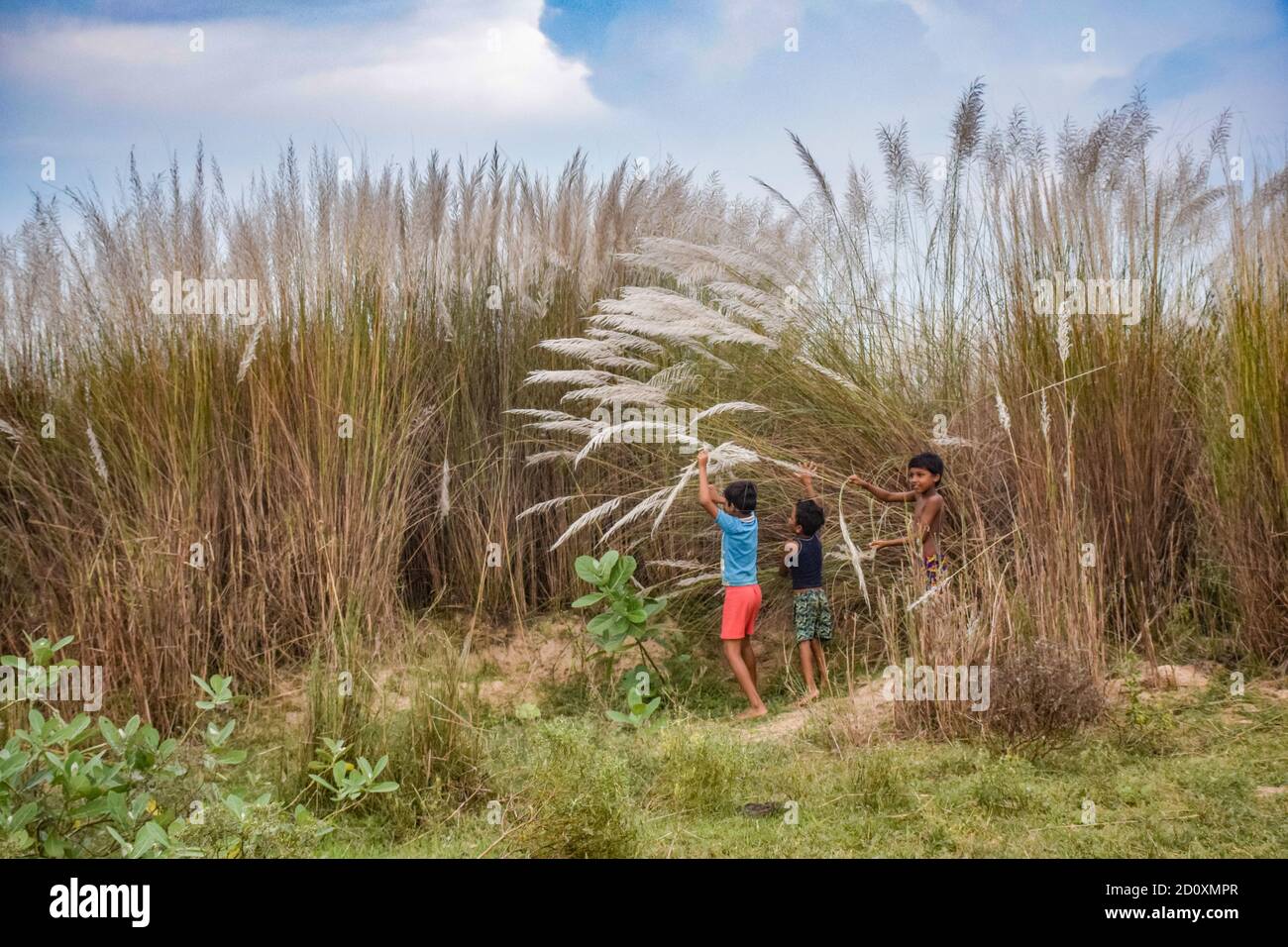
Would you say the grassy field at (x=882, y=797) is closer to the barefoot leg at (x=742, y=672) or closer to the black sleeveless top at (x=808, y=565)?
the barefoot leg at (x=742, y=672)

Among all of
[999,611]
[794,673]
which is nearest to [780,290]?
[794,673]

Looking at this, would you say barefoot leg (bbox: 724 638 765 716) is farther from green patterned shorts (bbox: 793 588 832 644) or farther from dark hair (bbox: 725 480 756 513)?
dark hair (bbox: 725 480 756 513)

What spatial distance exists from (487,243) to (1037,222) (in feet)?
9.41

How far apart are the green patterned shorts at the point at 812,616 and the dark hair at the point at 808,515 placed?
28 centimetres

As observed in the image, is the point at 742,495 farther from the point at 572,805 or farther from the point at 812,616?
the point at 572,805

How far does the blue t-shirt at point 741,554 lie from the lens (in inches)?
197

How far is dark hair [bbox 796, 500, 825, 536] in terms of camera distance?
499cm

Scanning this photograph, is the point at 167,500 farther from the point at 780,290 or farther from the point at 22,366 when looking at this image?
the point at 780,290

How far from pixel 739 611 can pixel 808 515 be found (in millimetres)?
512

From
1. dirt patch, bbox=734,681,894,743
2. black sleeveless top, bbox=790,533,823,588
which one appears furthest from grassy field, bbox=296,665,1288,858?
black sleeveless top, bbox=790,533,823,588

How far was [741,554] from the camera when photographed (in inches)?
199

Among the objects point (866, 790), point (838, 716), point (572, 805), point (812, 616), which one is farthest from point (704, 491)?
point (572, 805)

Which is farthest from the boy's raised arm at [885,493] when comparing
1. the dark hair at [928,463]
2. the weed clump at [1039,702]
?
the weed clump at [1039,702]

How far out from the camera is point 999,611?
4207 mm
